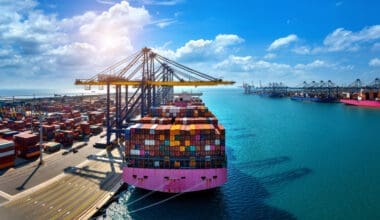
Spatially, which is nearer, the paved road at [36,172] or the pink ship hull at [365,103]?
the paved road at [36,172]

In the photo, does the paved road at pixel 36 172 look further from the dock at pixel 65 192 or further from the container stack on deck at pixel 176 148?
the container stack on deck at pixel 176 148

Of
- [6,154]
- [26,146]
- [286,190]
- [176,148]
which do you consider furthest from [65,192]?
[286,190]

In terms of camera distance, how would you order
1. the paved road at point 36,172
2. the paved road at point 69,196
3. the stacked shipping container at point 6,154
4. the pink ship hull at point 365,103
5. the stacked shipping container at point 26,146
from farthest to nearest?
1. the pink ship hull at point 365,103
2. the stacked shipping container at point 26,146
3. the stacked shipping container at point 6,154
4. the paved road at point 36,172
5. the paved road at point 69,196

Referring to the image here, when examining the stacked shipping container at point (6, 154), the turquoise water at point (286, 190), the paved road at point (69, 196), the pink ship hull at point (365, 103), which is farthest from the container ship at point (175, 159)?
the pink ship hull at point (365, 103)

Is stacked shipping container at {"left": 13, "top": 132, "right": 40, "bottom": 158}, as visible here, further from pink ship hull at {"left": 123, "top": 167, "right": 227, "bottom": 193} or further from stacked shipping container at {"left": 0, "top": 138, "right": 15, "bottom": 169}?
pink ship hull at {"left": 123, "top": 167, "right": 227, "bottom": 193}

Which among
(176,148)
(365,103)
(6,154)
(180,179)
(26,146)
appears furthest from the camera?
(365,103)

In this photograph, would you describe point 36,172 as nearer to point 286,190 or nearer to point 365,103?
point 286,190

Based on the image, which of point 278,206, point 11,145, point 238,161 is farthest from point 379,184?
point 11,145
